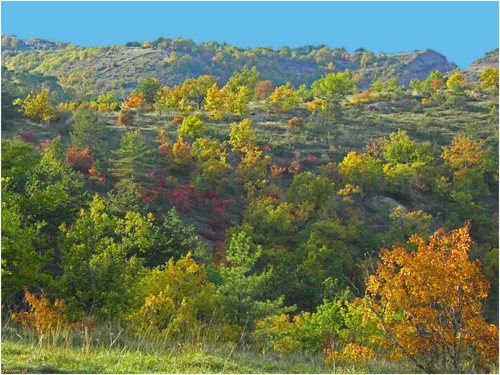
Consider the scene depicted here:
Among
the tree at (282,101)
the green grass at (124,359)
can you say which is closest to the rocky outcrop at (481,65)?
the tree at (282,101)

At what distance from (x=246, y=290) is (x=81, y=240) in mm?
7659

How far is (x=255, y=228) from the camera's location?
47844 mm

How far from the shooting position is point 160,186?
52906mm

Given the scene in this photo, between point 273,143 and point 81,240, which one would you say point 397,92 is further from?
point 81,240

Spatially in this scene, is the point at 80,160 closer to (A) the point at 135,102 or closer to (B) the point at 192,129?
(B) the point at 192,129

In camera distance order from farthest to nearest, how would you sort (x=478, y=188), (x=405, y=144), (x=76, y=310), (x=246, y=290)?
(x=405, y=144)
(x=478, y=188)
(x=246, y=290)
(x=76, y=310)

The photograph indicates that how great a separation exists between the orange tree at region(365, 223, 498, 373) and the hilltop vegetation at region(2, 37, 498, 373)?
0.05m

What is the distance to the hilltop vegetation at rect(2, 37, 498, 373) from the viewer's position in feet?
40.5

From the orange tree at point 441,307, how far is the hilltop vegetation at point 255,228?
52 mm

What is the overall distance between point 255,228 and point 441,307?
3542 cm

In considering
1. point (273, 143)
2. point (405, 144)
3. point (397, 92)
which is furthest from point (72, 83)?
point (405, 144)

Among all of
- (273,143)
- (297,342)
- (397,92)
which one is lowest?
(297,342)

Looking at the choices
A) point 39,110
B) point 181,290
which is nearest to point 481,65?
point 39,110

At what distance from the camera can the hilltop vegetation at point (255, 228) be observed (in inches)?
486
